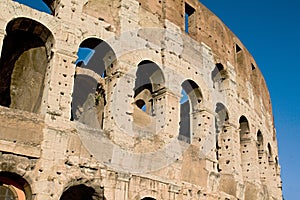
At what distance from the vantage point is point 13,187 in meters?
8.66

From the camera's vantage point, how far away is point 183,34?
44.5ft

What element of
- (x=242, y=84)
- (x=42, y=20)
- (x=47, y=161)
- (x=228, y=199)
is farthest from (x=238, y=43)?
(x=47, y=161)

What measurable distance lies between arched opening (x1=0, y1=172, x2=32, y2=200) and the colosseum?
21 mm

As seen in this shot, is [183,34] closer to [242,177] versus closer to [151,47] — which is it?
[151,47]

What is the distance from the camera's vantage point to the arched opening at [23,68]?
10.5 m

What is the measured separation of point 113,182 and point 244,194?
6314 mm

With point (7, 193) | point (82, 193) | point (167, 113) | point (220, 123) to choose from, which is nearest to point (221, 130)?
point (220, 123)

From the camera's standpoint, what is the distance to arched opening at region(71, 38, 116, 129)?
11.2 m

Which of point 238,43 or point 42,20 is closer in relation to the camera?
point 42,20

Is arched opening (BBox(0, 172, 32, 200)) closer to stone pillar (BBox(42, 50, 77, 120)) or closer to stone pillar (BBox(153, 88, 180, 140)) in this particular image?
stone pillar (BBox(42, 50, 77, 120))

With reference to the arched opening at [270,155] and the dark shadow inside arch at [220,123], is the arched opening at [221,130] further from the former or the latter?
the arched opening at [270,155]

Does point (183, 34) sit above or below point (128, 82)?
above

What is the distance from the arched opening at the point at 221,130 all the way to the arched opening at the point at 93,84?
4.58 m

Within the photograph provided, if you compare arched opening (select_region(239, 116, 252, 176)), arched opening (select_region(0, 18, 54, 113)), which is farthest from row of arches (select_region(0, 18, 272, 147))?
arched opening (select_region(239, 116, 252, 176))
